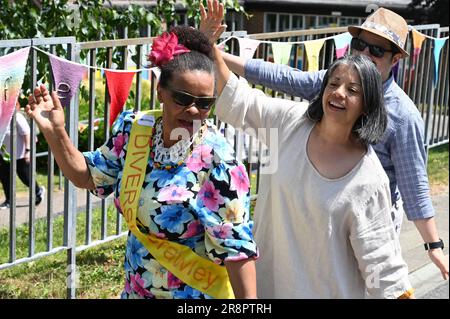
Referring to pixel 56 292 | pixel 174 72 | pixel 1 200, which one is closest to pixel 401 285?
pixel 174 72

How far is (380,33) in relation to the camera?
4.57 m

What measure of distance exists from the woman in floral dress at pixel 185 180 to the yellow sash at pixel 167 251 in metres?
0.02

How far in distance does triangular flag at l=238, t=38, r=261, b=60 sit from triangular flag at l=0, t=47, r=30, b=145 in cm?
211

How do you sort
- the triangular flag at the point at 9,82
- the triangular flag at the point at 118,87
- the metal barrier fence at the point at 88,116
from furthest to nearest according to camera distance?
the triangular flag at the point at 118,87 → the metal barrier fence at the point at 88,116 → the triangular flag at the point at 9,82

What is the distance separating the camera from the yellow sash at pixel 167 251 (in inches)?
125

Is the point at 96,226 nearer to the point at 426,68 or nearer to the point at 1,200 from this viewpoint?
the point at 1,200

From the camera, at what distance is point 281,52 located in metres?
6.97

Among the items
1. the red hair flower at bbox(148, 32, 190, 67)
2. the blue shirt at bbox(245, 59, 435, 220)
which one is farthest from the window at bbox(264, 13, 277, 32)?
the red hair flower at bbox(148, 32, 190, 67)

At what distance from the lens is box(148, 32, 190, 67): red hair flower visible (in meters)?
3.20

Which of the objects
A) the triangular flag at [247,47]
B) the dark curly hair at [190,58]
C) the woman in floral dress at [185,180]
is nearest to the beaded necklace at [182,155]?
the woman in floral dress at [185,180]

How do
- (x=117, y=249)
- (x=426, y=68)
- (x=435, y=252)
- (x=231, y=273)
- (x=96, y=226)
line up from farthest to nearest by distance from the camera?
(x=426, y=68), (x=96, y=226), (x=117, y=249), (x=435, y=252), (x=231, y=273)

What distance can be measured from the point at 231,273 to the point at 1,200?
683cm

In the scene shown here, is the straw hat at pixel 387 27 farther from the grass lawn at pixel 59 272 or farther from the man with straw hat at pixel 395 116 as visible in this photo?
the grass lawn at pixel 59 272

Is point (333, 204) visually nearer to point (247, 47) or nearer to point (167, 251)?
point (167, 251)
